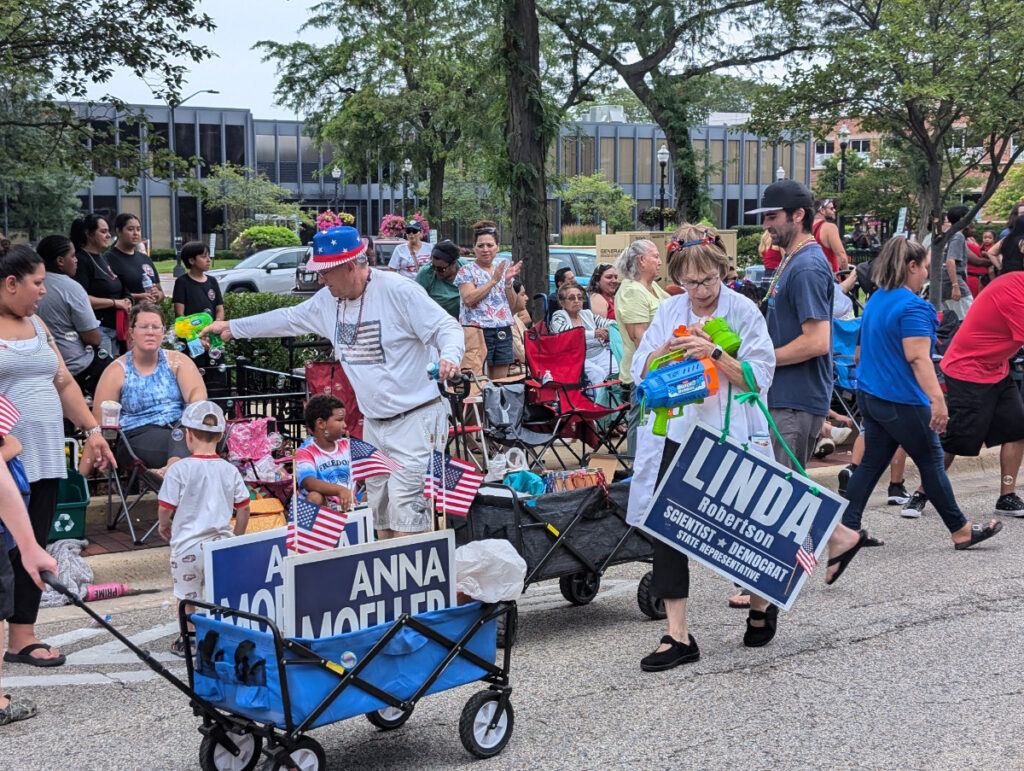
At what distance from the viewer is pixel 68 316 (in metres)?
8.82

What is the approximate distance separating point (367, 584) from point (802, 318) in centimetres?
275

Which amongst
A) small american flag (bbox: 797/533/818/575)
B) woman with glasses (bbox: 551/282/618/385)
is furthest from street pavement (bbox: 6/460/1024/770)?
woman with glasses (bbox: 551/282/618/385)

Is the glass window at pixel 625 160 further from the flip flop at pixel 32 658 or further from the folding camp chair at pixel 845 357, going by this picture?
the flip flop at pixel 32 658

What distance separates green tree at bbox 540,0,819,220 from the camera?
1789cm

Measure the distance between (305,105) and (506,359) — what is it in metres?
21.0

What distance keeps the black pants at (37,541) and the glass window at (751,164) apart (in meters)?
75.6

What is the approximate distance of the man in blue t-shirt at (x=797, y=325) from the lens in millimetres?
5859

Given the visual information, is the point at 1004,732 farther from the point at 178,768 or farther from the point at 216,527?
the point at 216,527

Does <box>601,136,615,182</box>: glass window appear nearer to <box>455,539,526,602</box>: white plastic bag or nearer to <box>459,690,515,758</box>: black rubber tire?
<box>455,539,526,602</box>: white plastic bag

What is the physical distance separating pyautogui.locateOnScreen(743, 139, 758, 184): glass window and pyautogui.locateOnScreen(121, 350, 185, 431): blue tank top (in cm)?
7367

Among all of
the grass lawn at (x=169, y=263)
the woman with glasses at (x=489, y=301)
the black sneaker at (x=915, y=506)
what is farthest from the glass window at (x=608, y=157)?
the black sneaker at (x=915, y=506)

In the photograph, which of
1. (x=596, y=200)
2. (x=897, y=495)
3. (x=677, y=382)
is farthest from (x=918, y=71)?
(x=596, y=200)

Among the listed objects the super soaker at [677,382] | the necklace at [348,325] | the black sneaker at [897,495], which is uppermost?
the necklace at [348,325]

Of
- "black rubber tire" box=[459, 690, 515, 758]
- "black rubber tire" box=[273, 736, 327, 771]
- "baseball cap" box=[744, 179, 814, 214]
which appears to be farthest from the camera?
"baseball cap" box=[744, 179, 814, 214]
